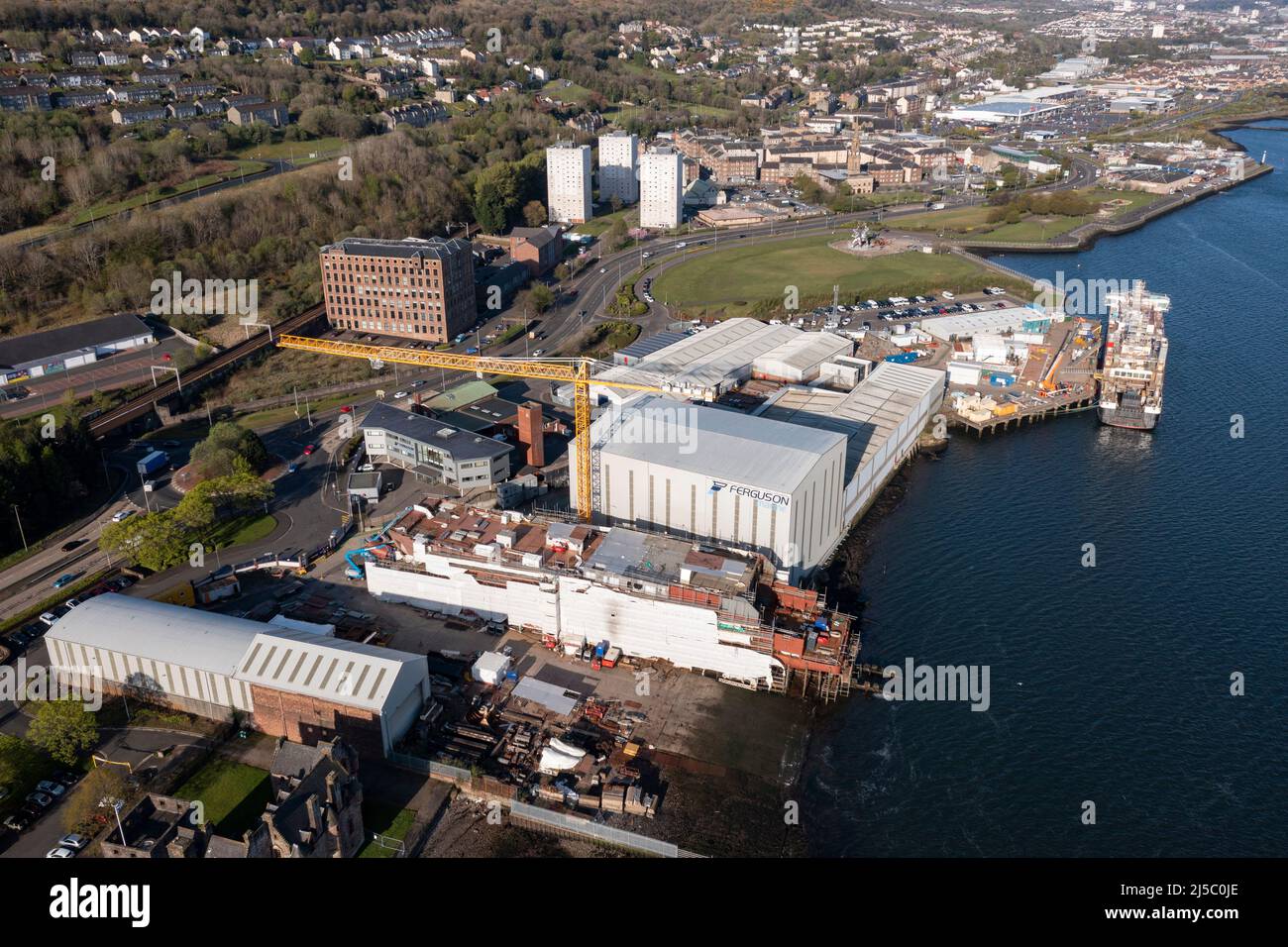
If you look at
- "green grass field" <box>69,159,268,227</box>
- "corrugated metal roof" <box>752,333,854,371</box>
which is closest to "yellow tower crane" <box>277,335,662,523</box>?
"corrugated metal roof" <box>752,333,854,371</box>

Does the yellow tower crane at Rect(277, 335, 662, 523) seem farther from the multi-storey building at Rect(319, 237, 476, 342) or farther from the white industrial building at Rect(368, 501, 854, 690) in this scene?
the multi-storey building at Rect(319, 237, 476, 342)

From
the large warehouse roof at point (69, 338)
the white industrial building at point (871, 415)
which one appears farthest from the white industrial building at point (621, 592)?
the large warehouse roof at point (69, 338)

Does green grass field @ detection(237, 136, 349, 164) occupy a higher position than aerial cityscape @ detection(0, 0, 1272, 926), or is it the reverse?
green grass field @ detection(237, 136, 349, 164)

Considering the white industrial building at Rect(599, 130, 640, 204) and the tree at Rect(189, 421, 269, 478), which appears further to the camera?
the white industrial building at Rect(599, 130, 640, 204)

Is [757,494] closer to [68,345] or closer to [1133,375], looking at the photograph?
[1133,375]

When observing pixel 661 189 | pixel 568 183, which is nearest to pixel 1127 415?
pixel 661 189

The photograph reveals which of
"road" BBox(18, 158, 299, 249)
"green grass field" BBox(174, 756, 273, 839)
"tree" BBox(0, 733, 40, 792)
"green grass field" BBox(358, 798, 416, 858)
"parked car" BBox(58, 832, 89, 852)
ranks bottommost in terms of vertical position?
"green grass field" BBox(358, 798, 416, 858)

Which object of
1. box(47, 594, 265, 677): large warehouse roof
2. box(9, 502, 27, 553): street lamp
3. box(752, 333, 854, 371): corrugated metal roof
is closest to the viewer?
box(47, 594, 265, 677): large warehouse roof

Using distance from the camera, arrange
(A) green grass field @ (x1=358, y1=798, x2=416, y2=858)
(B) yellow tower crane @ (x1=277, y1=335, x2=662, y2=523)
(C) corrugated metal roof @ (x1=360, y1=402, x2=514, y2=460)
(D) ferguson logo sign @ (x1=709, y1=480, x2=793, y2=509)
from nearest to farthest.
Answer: (A) green grass field @ (x1=358, y1=798, x2=416, y2=858)
(D) ferguson logo sign @ (x1=709, y1=480, x2=793, y2=509)
(B) yellow tower crane @ (x1=277, y1=335, x2=662, y2=523)
(C) corrugated metal roof @ (x1=360, y1=402, x2=514, y2=460)
